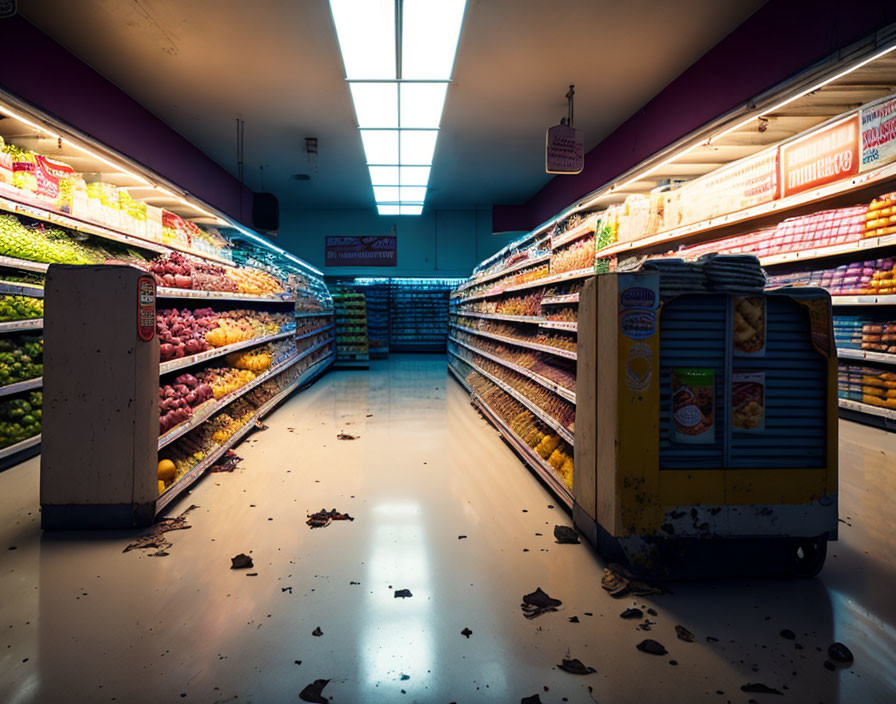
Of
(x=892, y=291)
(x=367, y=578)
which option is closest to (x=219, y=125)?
(x=367, y=578)

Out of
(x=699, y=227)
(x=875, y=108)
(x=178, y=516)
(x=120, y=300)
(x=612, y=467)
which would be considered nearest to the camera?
(x=612, y=467)

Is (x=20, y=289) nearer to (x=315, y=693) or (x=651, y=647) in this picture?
(x=315, y=693)

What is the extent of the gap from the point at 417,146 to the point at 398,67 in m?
2.98

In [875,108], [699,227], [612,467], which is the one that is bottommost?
[612,467]

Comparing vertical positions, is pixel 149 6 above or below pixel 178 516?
above

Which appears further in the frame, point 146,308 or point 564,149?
point 564,149

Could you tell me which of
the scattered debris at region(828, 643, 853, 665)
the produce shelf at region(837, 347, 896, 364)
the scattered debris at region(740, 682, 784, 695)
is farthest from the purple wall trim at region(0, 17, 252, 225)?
→ the produce shelf at region(837, 347, 896, 364)

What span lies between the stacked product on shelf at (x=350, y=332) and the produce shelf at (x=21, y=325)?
870cm

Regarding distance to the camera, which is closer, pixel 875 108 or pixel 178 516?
pixel 178 516

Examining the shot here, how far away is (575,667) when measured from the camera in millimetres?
1792

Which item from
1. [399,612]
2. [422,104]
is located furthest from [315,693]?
[422,104]

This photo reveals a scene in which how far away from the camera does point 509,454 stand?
4.88 metres

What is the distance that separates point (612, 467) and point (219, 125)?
8318 millimetres

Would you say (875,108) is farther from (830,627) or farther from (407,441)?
(407,441)
